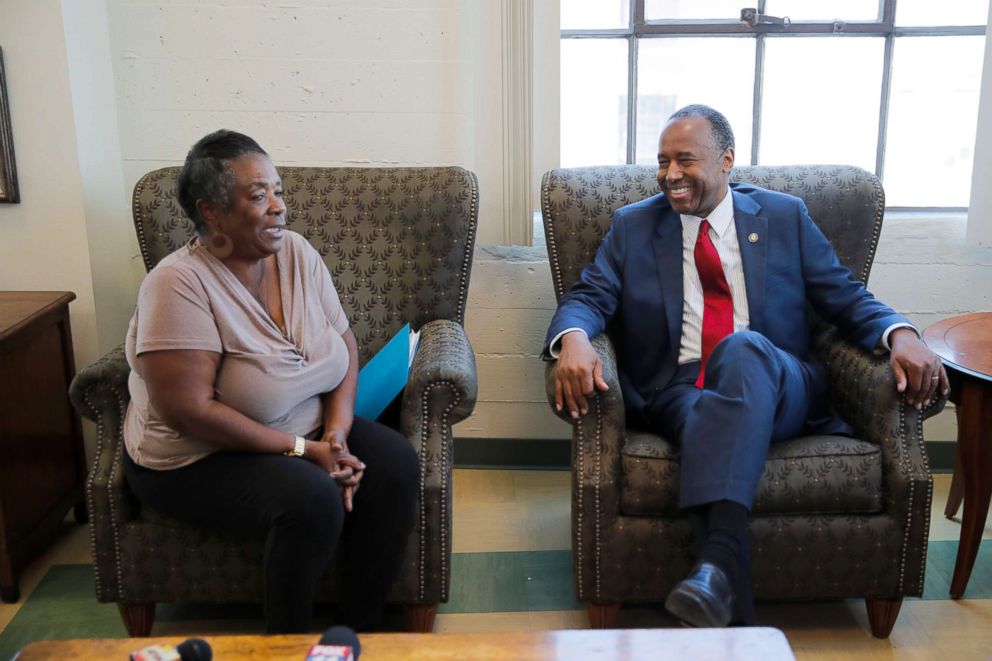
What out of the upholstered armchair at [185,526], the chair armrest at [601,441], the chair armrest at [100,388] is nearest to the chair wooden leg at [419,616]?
the upholstered armchair at [185,526]

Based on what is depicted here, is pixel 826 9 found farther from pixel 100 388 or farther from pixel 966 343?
pixel 100 388

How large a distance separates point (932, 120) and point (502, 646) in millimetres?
2307

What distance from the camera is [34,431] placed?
2.35 meters

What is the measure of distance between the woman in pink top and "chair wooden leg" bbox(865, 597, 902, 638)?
3.40 ft

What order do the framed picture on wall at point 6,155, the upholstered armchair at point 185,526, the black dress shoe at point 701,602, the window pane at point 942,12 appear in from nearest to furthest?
1. the black dress shoe at point 701,602
2. the upholstered armchair at point 185,526
3. the framed picture on wall at point 6,155
4. the window pane at point 942,12

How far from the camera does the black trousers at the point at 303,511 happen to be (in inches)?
70.1

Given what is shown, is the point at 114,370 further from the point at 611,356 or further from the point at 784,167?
the point at 784,167

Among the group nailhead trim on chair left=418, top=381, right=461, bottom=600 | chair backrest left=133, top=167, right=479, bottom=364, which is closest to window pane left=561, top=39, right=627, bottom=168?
chair backrest left=133, top=167, right=479, bottom=364

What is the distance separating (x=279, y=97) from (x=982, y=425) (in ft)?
6.55

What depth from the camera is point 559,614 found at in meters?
2.20

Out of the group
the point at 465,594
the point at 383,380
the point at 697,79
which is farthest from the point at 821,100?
the point at 465,594

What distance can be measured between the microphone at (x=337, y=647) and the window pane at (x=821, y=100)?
85.1 inches

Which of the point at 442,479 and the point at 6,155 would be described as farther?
the point at 6,155

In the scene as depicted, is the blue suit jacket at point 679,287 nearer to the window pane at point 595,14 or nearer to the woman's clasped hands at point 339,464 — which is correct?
the woman's clasped hands at point 339,464
